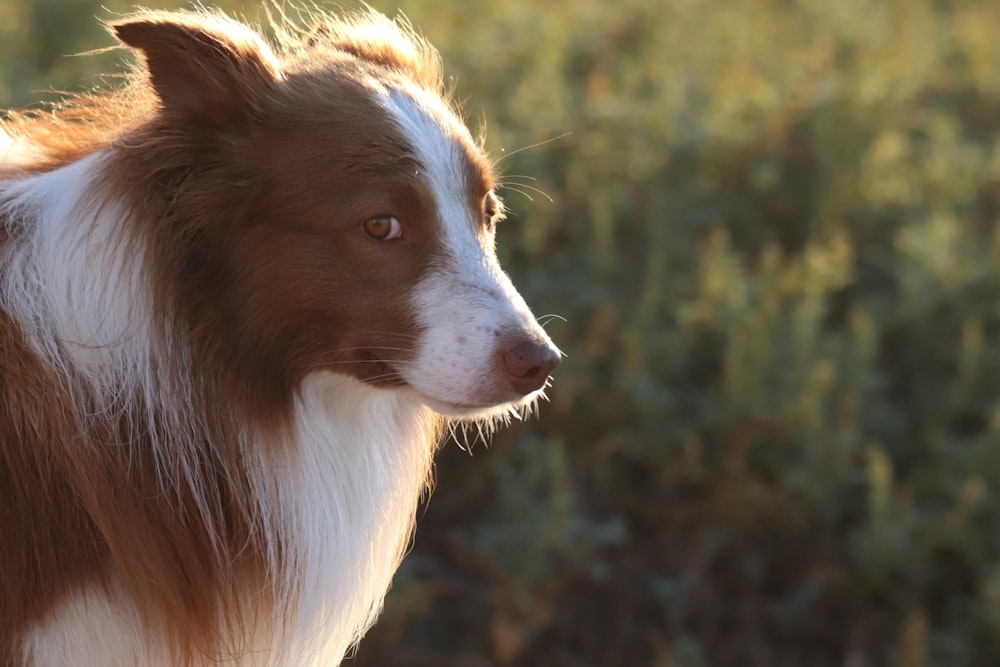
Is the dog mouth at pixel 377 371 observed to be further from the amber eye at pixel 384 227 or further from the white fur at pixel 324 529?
the amber eye at pixel 384 227

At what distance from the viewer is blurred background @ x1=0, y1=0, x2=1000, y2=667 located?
484 cm

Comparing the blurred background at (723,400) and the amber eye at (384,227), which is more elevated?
the amber eye at (384,227)

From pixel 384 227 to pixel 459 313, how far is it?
0.85 ft

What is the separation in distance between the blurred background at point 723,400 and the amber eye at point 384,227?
69.1 inches

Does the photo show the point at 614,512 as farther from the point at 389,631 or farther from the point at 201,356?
the point at 201,356

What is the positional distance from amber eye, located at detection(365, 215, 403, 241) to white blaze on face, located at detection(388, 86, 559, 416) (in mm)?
113

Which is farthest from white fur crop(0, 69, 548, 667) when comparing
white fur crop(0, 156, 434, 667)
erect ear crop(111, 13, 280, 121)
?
erect ear crop(111, 13, 280, 121)

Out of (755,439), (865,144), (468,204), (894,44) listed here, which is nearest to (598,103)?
(865,144)

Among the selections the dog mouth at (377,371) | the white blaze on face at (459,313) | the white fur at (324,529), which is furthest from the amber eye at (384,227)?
the white fur at (324,529)

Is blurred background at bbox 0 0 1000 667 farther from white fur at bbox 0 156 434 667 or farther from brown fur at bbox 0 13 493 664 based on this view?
brown fur at bbox 0 13 493 664

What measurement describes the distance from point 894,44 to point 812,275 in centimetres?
376

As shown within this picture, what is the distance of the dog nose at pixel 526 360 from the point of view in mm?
2701

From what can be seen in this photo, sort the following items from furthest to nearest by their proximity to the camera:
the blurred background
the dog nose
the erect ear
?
the blurred background < the dog nose < the erect ear

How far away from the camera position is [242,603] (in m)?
2.90
